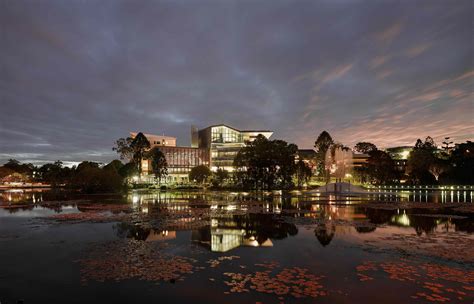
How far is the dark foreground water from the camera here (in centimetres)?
1023

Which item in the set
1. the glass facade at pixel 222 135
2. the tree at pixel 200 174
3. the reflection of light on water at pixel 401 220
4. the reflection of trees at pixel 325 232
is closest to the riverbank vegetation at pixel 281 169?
the tree at pixel 200 174

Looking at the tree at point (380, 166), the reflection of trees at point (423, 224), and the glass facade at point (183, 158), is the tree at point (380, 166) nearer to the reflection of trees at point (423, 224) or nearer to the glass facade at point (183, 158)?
the glass facade at point (183, 158)

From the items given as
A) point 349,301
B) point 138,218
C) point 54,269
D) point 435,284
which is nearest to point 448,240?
point 435,284

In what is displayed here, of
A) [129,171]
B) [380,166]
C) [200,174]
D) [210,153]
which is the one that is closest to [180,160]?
[210,153]

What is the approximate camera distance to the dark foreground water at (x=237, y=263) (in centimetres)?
1023

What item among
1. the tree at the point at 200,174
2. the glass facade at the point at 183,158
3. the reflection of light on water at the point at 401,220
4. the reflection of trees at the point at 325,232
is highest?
the glass facade at the point at 183,158

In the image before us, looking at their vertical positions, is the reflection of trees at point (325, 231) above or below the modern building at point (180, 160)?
below

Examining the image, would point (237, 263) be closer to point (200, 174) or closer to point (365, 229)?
point (365, 229)

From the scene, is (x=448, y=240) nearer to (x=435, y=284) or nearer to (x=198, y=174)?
(x=435, y=284)

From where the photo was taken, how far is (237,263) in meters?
13.7

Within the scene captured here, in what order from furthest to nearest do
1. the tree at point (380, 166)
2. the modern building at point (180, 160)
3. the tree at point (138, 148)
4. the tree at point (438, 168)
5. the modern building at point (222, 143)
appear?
the modern building at point (222, 143) → the modern building at point (180, 160) → the tree at point (138, 148) → the tree at point (380, 166) → the tree at point (438, 168)

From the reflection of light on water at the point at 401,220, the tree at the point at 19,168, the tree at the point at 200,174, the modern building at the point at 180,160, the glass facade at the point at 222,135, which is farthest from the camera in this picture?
the tree at the point at 19,168

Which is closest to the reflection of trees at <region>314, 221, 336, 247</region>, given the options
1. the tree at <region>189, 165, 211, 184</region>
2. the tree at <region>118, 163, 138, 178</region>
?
the tree at <region>189, 165, 211, 184</region>

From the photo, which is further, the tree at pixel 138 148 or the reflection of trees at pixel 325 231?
the tree at pixel 138 148
